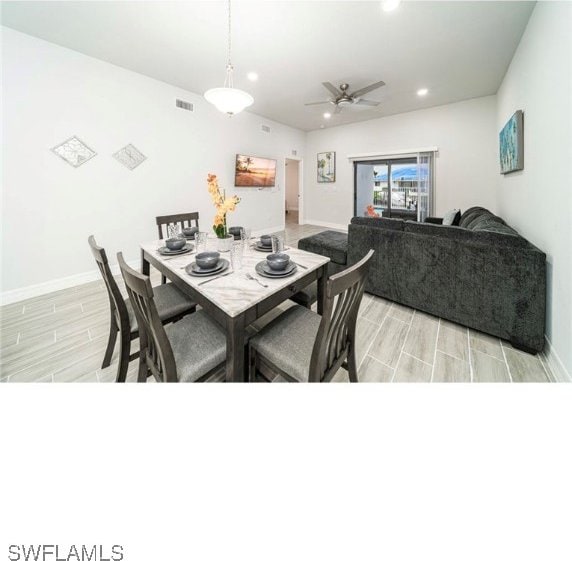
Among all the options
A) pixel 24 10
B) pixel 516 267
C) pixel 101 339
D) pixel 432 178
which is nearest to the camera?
pixel 516 267

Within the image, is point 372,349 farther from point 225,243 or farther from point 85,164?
point 85,164

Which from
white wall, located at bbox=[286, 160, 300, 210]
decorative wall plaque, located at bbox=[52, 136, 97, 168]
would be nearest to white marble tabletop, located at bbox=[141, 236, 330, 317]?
decorative wall plaque, located at bbox=[52, 136, 97, 168]

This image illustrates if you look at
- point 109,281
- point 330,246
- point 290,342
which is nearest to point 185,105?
point 330,246

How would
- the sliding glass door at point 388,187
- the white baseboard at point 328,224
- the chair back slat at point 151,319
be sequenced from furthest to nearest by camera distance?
the white baseboard at point 328,224, the sliding glass door at point 388,187, the chair back slat at point 151,319

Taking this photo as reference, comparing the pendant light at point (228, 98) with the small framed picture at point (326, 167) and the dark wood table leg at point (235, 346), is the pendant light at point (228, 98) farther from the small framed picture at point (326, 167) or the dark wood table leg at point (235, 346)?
the small framed picture at point (326, 167)

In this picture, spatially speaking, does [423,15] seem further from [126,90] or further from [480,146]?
[126,90]

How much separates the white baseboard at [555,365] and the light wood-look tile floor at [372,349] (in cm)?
3

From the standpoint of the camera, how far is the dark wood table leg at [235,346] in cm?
107

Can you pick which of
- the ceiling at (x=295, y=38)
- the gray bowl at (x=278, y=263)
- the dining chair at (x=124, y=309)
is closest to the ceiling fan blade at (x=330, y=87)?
the ceiling at (x=295, y=38)

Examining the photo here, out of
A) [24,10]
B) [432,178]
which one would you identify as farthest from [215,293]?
[432,178]

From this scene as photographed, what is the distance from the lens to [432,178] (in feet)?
17.5

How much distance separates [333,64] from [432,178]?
3.25 m

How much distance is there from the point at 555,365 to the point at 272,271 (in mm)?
1928

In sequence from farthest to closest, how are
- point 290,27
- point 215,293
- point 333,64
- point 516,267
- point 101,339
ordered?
1. point 333,64
2. point 290,27
3. point 101,339
4. point 516,267
5. point 215,293
